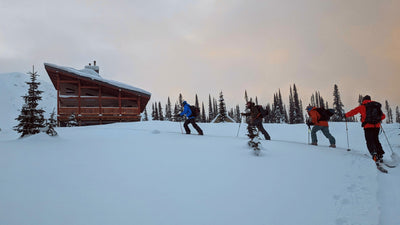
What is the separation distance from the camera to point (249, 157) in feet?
17.0

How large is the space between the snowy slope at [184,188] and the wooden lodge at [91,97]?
14.5 metres

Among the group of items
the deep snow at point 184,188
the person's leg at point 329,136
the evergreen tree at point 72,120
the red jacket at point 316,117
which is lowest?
the deep snow at point 184,188

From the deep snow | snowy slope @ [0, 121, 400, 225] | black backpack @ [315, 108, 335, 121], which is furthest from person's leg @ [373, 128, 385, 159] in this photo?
black backpack @ [315, 108, 335, 121]

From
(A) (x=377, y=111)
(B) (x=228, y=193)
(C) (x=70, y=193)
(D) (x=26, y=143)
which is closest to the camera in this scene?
(C) (x=70, y=193)

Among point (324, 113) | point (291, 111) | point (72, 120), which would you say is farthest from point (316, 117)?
point (291, 111)

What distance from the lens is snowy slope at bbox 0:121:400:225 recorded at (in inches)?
99.3

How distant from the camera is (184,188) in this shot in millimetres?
3254

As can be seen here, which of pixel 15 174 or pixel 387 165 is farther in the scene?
pixel 387 165

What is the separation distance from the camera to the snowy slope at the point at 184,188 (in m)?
2.52

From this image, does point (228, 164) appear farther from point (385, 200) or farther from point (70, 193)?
point (70, 193)

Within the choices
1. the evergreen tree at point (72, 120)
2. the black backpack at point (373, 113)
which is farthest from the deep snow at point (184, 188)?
the evergreen tree at point (72, 120)

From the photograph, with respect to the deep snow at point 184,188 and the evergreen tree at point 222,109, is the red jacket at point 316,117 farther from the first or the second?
the evergreen tree at point 222,109

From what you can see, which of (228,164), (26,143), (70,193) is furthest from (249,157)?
(26,143)

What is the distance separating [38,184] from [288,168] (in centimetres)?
459
